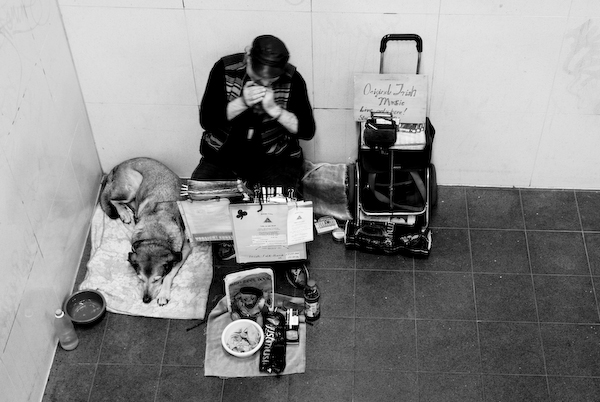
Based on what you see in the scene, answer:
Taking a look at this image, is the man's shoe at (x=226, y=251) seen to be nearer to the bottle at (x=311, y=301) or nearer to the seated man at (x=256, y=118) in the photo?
the seated man at (x=256, y=118)

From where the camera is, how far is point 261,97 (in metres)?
3.68

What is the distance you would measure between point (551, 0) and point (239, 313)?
7.87 feet

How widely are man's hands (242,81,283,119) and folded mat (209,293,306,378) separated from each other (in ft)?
3.90

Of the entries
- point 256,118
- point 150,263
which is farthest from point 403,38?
point 150,263

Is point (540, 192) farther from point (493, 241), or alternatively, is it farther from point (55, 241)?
point (55, 241)

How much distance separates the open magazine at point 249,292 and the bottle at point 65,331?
86cm

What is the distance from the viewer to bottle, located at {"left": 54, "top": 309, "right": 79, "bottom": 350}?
3.69 meters

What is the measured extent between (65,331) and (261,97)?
65.1 inches

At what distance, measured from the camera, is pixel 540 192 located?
4.56 m

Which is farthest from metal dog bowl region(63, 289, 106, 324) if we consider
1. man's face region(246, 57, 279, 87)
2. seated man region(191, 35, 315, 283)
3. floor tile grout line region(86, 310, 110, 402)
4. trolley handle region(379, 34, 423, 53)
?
trolley handle region(379, 34, 423, 53)

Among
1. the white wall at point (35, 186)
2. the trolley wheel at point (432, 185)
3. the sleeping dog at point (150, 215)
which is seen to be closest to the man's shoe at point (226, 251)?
the sleeping dog at point (150, 215)

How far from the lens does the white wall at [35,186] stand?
3273 millimetres

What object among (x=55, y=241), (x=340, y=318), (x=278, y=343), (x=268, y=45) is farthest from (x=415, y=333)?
(x=55, y=241)

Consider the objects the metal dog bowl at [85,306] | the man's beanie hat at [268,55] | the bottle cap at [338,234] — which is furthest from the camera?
the bottle cap at [338,234]
